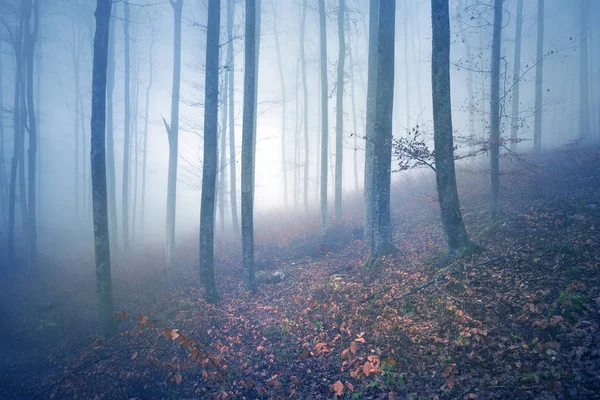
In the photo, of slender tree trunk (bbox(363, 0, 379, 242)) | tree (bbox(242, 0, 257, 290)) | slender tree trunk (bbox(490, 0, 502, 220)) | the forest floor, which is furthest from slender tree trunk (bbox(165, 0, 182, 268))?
slender tree trunk (bbox(490, 0, 502, 220))

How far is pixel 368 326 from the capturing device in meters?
6.17

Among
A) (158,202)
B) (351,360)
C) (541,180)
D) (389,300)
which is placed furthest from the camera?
(158,202)

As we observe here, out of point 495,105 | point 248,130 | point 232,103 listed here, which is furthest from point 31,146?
point 495,105

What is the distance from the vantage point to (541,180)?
1300 cm

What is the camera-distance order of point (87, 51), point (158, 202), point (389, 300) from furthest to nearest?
point (158, 202) → point (87, 51) → point (389, 300)

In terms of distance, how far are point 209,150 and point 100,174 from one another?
3.35m

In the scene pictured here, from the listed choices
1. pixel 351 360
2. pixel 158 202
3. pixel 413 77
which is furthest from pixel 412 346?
pixel 158 202

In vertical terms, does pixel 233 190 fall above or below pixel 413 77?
below

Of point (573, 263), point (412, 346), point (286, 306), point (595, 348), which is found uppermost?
point (573, 263)

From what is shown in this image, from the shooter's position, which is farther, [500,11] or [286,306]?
[500,11]

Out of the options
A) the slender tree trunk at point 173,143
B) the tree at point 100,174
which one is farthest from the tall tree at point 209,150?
the slender tree trunk at point 173,143

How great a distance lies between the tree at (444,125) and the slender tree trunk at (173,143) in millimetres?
12502

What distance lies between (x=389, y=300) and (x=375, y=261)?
2.59m

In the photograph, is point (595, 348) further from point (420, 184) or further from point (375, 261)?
point (420, 184)
